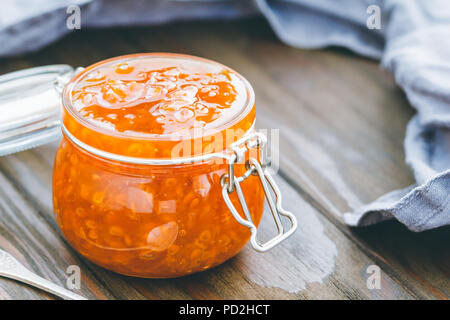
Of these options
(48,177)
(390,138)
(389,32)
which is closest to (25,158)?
(48,177)

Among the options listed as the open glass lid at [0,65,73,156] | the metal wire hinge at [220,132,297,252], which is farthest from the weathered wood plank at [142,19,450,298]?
the open glass lid at [0,65,73,156]

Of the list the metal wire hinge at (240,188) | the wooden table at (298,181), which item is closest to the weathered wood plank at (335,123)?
the wooden table at (298,181)

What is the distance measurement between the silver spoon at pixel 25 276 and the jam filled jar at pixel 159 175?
43 mm

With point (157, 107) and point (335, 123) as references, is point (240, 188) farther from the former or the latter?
point (335, 123)

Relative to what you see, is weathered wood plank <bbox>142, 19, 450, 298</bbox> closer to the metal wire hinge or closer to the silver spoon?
the metal wire hinge

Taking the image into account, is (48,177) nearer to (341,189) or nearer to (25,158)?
(25,158)

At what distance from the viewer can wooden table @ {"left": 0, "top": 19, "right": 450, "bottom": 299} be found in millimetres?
562

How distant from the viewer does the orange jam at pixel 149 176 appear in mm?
495

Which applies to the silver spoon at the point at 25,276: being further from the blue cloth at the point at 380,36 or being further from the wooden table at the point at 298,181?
the blue cloth at the point at 380,36

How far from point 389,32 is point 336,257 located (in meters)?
0.49

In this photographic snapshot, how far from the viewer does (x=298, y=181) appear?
2.35 ft

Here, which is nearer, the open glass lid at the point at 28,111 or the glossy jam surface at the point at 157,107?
the glossy jam surface at the point at 157,107

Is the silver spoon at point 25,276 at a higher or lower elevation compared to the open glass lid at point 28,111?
lower

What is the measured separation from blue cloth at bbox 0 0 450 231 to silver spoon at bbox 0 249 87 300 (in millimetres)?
331
